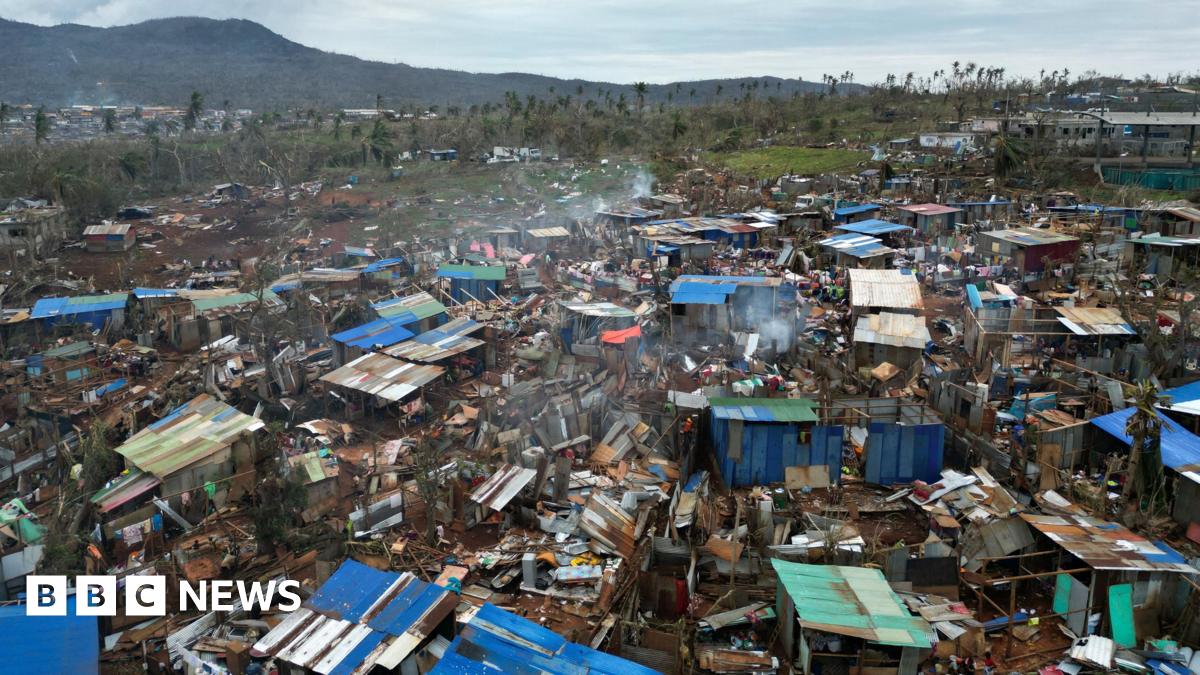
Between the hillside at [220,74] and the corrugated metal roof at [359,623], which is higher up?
the hillside at [220,74]

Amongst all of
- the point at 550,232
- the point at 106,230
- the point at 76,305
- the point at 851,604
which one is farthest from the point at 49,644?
the point at 106,230

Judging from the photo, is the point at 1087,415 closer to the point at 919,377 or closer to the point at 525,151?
the point at 919,377

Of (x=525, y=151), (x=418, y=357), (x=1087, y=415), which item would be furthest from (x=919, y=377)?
(x=525, y=151)

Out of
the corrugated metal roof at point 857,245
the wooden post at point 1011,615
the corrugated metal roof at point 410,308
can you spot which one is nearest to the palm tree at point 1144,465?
the wooden post at point 1011,615

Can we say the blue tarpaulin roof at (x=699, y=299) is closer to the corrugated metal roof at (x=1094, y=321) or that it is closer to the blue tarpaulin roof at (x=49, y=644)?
the corrugated metal roof at (x=1094, y=321)

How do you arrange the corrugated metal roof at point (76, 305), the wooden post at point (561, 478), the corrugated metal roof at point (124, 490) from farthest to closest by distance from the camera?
1. the corrugated metal roof at point (76, 305)
2. the wooden post at point (561, 478)
3. the corrugated metal roof at point (124, 490)

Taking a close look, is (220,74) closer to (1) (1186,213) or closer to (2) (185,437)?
(2) (185,437)
